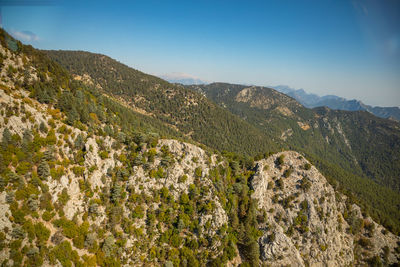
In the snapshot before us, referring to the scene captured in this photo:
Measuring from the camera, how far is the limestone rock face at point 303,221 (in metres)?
62.5

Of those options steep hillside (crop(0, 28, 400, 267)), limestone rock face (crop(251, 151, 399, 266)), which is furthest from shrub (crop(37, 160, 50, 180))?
limestone rock face (crop(251, 151, 399, 266))

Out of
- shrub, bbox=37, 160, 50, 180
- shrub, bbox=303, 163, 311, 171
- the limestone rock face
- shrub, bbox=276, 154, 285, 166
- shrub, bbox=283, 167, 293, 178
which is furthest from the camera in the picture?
shrub, bbox=276, 154, 285, 166

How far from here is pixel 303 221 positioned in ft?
223

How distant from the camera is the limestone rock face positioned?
205 ft

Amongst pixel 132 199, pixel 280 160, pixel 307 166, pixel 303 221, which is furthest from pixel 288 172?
pixel 132 199

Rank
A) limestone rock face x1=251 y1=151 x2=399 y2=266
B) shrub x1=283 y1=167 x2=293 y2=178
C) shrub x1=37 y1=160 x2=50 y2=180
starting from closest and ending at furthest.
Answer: shrub x1=37 y1=160 x2=50 y2=180 → limestone rock face x1=251 y1=151 x2=399 y2=266 → shrub x1=283 y1=167 x2=293 y2=178

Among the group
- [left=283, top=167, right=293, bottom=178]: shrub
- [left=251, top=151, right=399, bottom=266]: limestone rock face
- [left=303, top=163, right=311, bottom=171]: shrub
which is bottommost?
[left=251, top=151, right=399, bottom=266]: limestone rock face

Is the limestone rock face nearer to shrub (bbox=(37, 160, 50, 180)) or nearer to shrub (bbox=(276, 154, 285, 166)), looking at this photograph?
shrub (bbox=(276, 154, 285, 166))

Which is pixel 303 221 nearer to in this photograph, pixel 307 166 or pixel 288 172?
pixel 288 172

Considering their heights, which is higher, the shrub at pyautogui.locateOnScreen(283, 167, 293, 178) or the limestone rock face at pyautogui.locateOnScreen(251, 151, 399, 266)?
the shrub at pyautogui.locateOnScreen(283, 167, 293, 178)

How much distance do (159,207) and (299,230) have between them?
54236 mm

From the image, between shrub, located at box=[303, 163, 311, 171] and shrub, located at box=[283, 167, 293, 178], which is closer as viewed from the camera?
shrub, located at box=[283, 167, 293, 178]

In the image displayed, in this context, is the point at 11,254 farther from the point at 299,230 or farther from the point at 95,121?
the point at 299,230

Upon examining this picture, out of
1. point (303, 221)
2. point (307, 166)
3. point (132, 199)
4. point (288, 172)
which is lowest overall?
point (303, 221)
